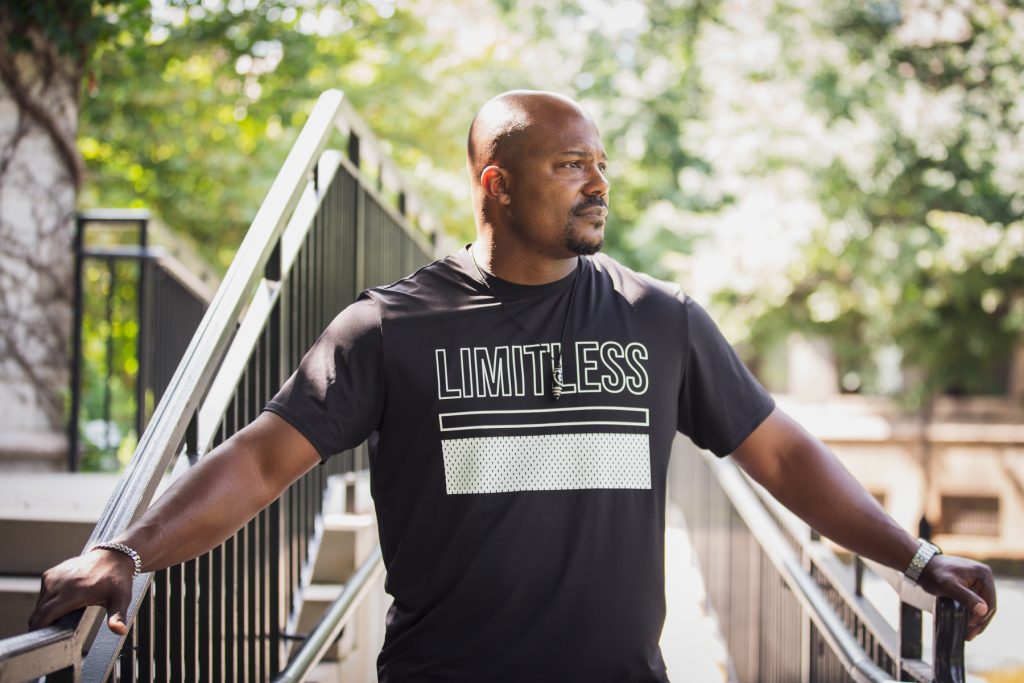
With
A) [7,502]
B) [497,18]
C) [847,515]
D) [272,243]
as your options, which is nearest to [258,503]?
[272,243]

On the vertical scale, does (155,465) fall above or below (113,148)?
below

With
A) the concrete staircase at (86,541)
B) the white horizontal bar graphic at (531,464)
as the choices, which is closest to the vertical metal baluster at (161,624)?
the white horizontal bar graphic at (531,464)

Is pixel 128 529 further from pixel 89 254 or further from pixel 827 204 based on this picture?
pixel 827 204

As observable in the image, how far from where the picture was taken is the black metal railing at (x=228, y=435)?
2021mm

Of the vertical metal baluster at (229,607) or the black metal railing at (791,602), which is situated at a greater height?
the vertical metal baluster at (229,607)

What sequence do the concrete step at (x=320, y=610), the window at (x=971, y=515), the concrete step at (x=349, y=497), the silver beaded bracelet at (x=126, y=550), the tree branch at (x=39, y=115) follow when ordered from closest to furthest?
the silver beaded bracelet at (x=126, y=550) < the concrete step at (x=320, y=610) < the concrete step at (x=349, y=497) < the tree branch at (x=39, y=115) < the window at (x=971, y=515)

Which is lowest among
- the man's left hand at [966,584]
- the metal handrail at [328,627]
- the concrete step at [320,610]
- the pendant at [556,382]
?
the concrete step at [320,610]

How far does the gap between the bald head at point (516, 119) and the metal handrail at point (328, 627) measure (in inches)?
58.4

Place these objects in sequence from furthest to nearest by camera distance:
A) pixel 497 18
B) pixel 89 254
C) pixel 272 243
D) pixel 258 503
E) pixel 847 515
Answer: pixel 497 18 < pixel 89 254 < pixel 272 243 < pixel 847 515 < pixel 258 503

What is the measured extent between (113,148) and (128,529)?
9.71 metres

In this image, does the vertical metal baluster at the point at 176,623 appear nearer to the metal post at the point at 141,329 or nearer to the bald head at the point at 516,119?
the bald head at the point at 516,119

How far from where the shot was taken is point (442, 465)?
2137 millimetres

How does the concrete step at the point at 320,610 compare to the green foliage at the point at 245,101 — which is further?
the green foliage at the point at 245,101

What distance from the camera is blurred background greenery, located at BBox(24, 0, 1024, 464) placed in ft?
37.5
